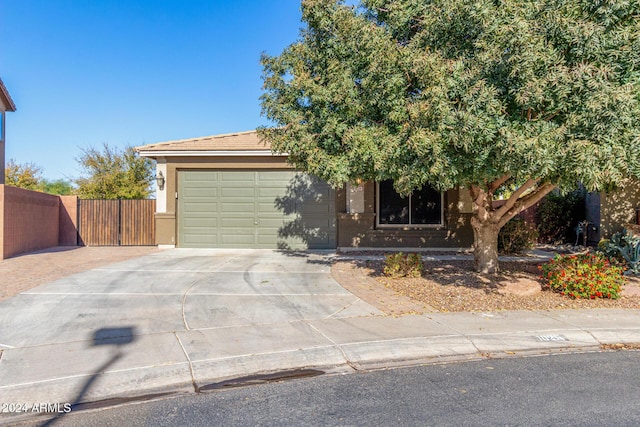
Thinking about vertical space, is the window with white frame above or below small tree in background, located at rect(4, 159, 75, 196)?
below

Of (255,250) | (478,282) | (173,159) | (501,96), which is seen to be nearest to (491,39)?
(501,96)

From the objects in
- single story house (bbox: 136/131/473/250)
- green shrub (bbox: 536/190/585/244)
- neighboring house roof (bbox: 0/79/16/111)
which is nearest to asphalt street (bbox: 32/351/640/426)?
single story house (bbox: 136/131/473/250)

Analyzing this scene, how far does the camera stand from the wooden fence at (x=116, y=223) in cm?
1499

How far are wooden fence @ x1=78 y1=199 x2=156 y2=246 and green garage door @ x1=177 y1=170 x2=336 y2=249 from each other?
1976mm

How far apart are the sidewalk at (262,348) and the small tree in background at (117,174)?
1341 centimetres

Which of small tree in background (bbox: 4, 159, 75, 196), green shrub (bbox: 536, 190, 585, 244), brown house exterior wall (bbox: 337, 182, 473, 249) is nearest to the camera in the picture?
brown house exterior wall (bbox: 337, 182, 473, 249)

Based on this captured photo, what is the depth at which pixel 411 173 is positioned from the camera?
6.31 m

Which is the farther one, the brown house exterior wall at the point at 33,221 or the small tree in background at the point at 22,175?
the small tree in background at the point at 22,175

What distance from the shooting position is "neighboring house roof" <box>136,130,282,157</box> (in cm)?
1339

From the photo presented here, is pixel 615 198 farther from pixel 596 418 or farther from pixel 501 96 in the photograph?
pixel 596 418

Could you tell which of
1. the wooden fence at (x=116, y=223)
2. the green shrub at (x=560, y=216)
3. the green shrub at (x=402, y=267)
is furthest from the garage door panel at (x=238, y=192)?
the green shrub at (x=560, y=216)

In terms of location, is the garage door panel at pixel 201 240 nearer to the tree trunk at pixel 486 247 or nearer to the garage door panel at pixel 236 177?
the garage door panel at pixel 236 177

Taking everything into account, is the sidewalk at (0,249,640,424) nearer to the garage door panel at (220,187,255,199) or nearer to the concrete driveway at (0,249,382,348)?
the concrete driveway at (0,249,382,348)

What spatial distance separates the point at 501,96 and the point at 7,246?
12.8 metres
